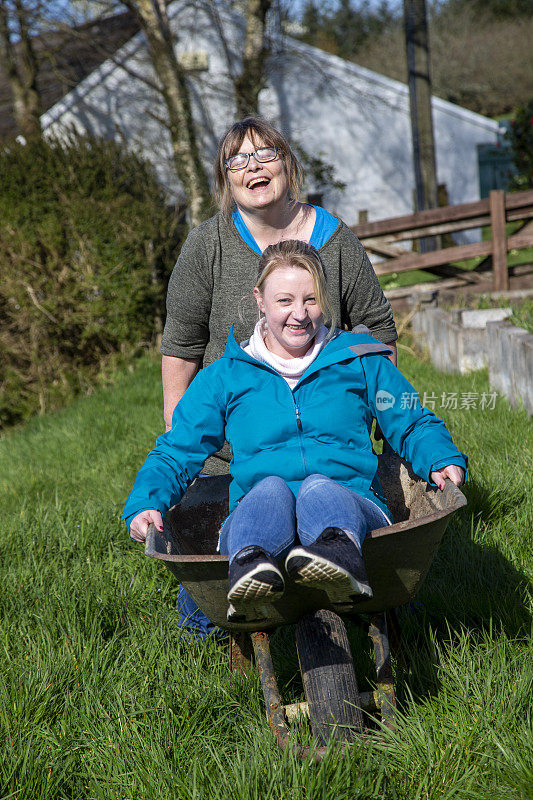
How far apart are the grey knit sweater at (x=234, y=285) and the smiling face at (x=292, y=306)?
1.90 feet

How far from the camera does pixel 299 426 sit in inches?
93.1

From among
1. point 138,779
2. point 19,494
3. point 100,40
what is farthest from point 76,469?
point 100,40

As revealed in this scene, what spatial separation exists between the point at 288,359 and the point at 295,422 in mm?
239

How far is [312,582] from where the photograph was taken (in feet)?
5.92

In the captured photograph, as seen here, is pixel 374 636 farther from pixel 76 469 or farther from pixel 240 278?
pixel 76 469

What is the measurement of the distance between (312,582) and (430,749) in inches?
26.4

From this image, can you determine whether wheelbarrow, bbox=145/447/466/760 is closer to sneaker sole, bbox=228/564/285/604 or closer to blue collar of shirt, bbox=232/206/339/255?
sneaker sole, bbox=228/564/285/604

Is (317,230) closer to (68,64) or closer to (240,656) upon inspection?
(240,656)

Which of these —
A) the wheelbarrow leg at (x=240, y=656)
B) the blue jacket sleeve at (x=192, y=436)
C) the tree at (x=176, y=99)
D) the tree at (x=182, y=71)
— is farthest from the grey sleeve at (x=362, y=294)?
the tree at (x=176, y=99)

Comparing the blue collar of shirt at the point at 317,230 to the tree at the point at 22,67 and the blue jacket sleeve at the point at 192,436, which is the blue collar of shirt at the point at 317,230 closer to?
the blue jacket sleeve at the point at 192,436

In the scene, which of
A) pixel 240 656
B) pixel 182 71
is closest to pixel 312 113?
pixel 182 71

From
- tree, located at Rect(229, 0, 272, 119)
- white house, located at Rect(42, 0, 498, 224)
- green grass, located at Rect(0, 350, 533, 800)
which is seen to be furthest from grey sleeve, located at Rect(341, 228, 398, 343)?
white house, located at Rect(42, 0, 498, 224)

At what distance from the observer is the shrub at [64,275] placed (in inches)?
332

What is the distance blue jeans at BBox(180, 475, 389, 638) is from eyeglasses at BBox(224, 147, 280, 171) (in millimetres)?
1273
